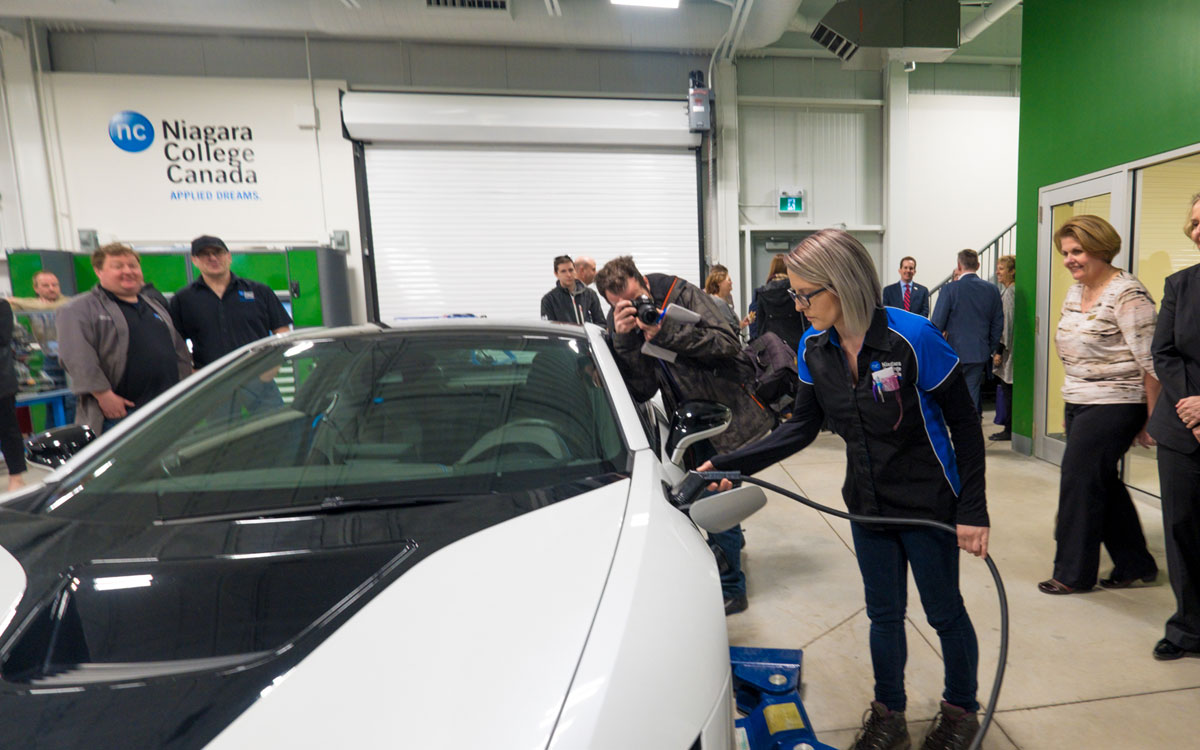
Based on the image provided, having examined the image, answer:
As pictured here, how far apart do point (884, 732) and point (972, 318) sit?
427 centimetres

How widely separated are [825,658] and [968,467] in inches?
42.6

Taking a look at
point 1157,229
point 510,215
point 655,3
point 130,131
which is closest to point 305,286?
point 510,215

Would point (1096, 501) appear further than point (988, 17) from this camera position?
No

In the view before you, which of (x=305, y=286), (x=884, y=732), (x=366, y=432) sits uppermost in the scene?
(x=305, y=286)

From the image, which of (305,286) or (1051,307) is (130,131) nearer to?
(305,286)

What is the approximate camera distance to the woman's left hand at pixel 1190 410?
191cm

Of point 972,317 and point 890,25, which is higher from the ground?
point 890,25

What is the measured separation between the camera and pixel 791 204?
307 inches

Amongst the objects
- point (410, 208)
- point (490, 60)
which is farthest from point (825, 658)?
point (490, 60)

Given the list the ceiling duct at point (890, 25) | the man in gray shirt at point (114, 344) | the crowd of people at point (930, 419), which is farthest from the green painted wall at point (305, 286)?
the ceiling duct at point (890, 25)

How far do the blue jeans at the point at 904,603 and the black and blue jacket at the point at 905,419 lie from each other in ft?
0.30

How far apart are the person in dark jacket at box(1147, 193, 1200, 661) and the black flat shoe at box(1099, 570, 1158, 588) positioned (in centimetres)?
52

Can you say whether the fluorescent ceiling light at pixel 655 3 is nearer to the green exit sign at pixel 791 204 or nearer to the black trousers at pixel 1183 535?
the green exit sign at pixel 791 204

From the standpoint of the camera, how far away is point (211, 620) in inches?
33.5
